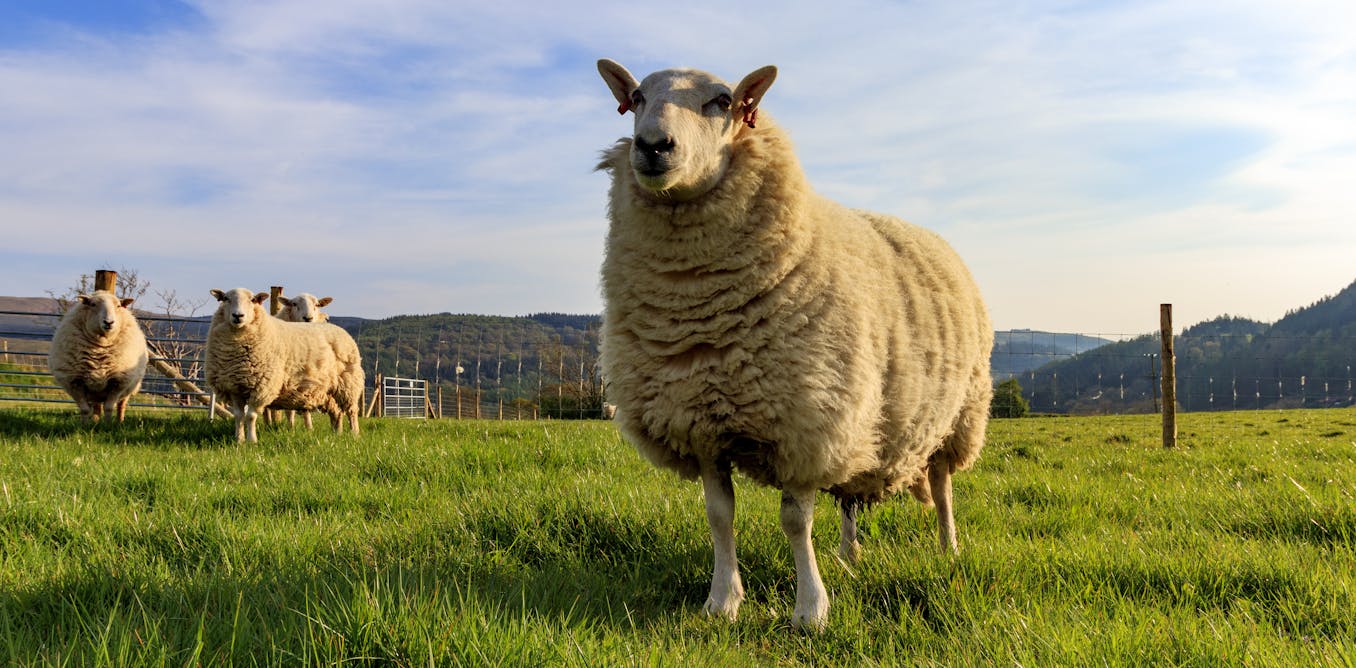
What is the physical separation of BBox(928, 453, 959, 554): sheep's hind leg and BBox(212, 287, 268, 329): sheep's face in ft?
26.7

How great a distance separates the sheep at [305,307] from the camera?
1364 centimetres

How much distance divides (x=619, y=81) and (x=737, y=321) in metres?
1.34

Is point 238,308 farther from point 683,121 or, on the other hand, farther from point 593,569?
point 683,121

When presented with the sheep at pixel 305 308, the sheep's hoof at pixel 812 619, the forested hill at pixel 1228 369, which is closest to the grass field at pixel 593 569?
the sheep's hoof at pixel 812 619

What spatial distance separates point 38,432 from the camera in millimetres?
9680

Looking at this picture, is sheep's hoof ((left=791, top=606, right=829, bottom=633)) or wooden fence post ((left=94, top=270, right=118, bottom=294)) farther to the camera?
wooden fence post ((left=94, top=270, right=118, bottom=294))

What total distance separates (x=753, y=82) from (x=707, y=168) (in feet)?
1.75

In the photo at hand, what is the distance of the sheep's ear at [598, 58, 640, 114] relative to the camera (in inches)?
154

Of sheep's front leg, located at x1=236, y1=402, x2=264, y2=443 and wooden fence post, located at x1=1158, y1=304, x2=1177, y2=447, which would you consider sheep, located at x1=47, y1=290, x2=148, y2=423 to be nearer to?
sheep's front leg, located at x1=236, y1=402, x2=264, y2=443

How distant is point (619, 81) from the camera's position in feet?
13.1

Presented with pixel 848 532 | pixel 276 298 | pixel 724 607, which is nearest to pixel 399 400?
pixel 276 298

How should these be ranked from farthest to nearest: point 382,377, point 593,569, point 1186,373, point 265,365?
point 1186,373 → point 382,377 → point 265,365 → point 593,569

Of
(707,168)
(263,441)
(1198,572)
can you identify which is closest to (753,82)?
(707,168)

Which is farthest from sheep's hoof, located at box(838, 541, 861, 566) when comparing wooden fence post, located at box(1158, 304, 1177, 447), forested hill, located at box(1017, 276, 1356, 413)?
forested hill, located at box(1017, 276, 1356, 413)
